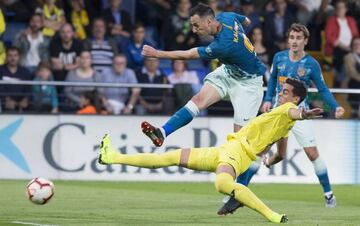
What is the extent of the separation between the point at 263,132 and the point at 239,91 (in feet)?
7.53

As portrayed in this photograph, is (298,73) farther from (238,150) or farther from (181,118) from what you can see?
(238,150)

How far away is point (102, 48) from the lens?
2217 centimetres

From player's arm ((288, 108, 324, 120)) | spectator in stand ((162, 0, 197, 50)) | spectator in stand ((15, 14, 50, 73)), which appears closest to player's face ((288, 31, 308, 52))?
player's arm ((288, 108, 324, 120))

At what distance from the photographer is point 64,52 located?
21719 mm

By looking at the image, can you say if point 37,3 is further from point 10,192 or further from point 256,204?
point 256,204

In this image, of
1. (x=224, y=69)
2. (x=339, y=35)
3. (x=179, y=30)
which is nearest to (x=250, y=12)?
(x=179, y=30)

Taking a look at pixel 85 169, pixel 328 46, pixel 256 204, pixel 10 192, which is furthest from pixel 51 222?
pixel 328 46

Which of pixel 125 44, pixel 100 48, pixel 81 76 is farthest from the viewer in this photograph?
pixel 125 44

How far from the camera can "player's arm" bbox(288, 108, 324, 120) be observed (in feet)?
37.6

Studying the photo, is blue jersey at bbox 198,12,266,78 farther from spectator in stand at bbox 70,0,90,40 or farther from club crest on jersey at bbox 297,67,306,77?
spectator in stand at bbox 70,0,90,40

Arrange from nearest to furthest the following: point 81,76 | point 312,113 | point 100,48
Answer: point 312,113, point 81,76, point 100,48

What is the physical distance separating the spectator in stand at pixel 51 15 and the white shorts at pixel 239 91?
26.4 ft

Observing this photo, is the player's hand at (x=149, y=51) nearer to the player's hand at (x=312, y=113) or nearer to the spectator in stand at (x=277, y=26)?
the player's hand at (x=312, y=113)

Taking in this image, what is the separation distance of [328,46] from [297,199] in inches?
302
